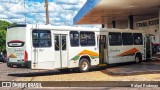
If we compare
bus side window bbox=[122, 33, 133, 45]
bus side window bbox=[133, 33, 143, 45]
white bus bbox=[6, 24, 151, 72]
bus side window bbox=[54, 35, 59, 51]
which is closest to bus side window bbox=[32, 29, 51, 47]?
white bus bbox=[6, 24, 151, 72]

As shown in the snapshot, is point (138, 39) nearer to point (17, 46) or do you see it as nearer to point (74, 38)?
point (74, 38)

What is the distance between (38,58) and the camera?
1833 centimetres

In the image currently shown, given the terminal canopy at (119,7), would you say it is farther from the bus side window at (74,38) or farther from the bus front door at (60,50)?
the bus front door at (60,50)

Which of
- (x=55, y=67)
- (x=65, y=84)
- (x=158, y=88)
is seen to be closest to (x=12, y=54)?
(x=55, y=67)

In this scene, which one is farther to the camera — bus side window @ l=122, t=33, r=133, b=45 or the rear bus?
bus side window @ l=122, t=33, r=133, b=45

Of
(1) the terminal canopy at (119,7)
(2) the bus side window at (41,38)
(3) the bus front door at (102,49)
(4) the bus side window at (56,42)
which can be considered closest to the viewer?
(2) the bus side window at (41,38)

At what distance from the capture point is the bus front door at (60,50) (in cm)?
1944

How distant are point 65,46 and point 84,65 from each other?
2184mm

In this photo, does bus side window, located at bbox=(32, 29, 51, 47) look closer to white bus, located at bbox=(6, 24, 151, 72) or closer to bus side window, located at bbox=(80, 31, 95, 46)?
white bus, located at bbox=(6, 24, 151, 72)

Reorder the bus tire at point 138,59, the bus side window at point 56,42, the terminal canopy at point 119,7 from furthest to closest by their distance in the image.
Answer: the terminal canopy at point 119,7
the bus tire at point 138,59
the bus side window at point 56,42

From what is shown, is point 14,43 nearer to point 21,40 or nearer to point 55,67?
point 21,40

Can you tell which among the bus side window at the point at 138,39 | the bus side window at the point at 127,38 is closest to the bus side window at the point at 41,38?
the bus side window at the point at 127,38

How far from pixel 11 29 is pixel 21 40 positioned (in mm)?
1266

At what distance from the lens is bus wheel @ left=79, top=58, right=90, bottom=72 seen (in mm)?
21186
